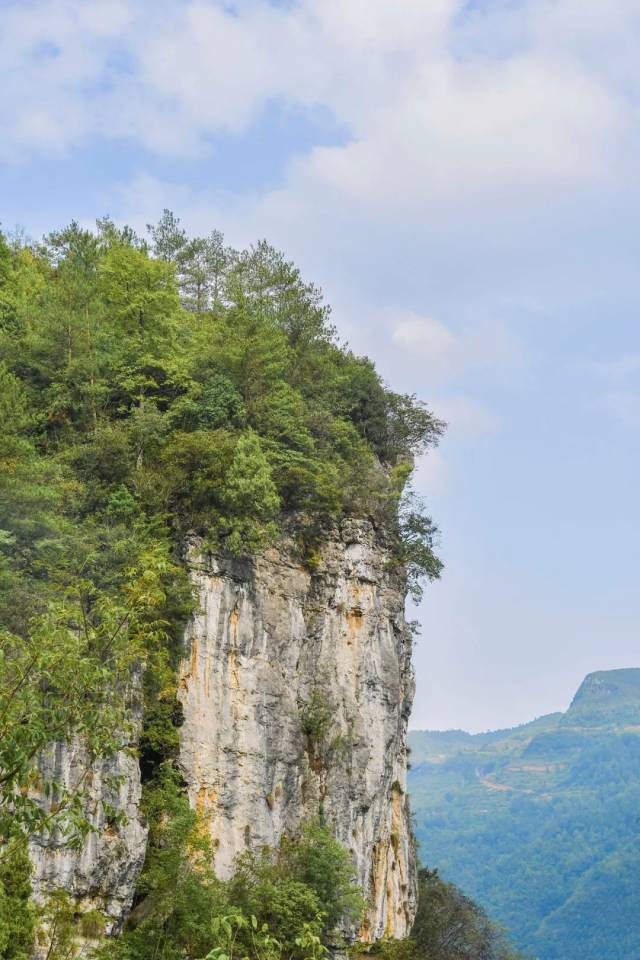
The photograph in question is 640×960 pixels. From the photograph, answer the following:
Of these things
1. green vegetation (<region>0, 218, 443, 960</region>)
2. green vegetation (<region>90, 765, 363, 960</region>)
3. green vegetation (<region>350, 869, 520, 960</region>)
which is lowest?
green vegetation (<region>350, 869, 520, 960</region>)

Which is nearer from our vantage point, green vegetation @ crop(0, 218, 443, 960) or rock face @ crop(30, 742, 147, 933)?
rock face @ crop(30, 742, 147, 933)

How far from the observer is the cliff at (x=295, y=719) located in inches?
1009

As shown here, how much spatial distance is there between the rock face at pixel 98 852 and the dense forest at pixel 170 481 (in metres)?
0.48

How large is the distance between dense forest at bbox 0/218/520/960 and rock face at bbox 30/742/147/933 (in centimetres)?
48

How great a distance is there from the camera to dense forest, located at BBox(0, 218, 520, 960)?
71.7 feet

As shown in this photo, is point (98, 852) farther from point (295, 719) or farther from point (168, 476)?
point (168, 476)

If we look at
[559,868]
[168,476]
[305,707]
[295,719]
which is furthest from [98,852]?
[559,868]

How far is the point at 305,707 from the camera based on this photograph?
2948cm

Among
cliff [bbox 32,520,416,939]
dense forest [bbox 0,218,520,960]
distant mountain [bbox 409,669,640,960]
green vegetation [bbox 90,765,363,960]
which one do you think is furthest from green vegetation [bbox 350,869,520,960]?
distant mountain [bbox 409,669,640,960]

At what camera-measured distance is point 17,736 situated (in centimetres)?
690

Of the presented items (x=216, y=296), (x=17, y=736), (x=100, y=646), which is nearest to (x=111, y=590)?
(x=100, y=646)

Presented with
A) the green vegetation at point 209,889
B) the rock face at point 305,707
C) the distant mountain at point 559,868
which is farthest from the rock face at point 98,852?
the distant mountain at point 559,868

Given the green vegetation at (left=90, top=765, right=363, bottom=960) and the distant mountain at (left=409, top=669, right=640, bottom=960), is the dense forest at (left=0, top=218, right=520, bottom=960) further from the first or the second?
the distant mountain at (left=409, top=669, right=640, bottom=960)

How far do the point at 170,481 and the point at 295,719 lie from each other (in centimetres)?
799
